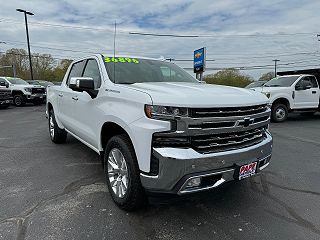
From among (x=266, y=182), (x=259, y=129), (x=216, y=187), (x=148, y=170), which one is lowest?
(x=266, y=182)

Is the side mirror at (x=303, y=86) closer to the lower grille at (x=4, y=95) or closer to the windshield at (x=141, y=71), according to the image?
the windshield at (x=141, y=71)

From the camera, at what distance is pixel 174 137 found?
2.61 metres

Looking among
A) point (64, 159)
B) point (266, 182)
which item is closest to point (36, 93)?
point (64, 159)

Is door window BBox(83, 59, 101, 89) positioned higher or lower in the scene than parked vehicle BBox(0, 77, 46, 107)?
higher

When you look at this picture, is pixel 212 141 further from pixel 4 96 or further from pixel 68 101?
pixel 4 96

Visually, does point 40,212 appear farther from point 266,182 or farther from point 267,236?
point 266,182

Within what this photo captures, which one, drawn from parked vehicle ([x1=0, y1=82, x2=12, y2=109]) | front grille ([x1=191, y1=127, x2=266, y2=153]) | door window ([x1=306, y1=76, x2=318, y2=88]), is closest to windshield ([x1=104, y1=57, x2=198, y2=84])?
front grille ([x1=191, y1=127, x2=266, y2=153])

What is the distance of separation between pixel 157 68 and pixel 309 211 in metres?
2.85

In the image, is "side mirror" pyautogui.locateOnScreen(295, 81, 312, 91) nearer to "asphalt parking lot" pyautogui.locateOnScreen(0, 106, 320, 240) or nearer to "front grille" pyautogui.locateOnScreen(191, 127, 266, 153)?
"asphalt parking lot" pyautogui.locateOnScreen(0, 106, 320, 240)

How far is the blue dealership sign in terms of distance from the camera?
19000mm

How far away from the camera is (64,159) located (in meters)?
5.25

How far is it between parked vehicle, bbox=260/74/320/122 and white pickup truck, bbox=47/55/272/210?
25.7ft

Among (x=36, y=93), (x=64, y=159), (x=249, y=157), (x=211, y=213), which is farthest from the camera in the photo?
A: (x=36, y=93)

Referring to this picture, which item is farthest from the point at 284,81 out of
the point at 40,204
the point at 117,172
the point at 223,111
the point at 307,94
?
the point at 40,204
